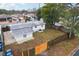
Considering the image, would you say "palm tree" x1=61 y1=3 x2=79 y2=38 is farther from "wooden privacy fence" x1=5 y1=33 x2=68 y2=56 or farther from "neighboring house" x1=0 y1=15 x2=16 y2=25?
"neighboring house" x1=0 y1=15 x2=16 y2=25

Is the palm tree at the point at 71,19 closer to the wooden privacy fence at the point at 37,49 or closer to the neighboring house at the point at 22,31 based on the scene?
the wooden privacy fence at the point at 37,49

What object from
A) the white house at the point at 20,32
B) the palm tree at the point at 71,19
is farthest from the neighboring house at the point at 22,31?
the palm tree at the point at 71,19

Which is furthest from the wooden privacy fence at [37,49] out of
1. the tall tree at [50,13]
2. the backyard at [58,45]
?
the tall tree at [50,13]

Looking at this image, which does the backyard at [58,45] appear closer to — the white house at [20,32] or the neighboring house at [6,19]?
the white house at [20,32]

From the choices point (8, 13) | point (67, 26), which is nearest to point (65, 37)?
point (67, 26)

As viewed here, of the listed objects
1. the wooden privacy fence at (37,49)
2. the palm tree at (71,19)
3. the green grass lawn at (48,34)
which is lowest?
the wooden privacy fence at (37,49)

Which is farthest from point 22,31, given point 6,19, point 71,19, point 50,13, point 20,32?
point 71,19

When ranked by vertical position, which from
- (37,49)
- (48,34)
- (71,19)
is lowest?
(37,49)

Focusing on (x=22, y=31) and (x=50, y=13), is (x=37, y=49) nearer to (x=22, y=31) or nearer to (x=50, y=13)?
(x=22, y=31)

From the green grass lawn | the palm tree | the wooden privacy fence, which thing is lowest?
Answer: the wooden privacy fence

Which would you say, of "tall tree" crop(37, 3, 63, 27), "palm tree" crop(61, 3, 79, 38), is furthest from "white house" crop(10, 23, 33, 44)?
"palm tree" crop(61, 3, 79, 38)

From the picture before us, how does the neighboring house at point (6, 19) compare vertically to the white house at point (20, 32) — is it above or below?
above
